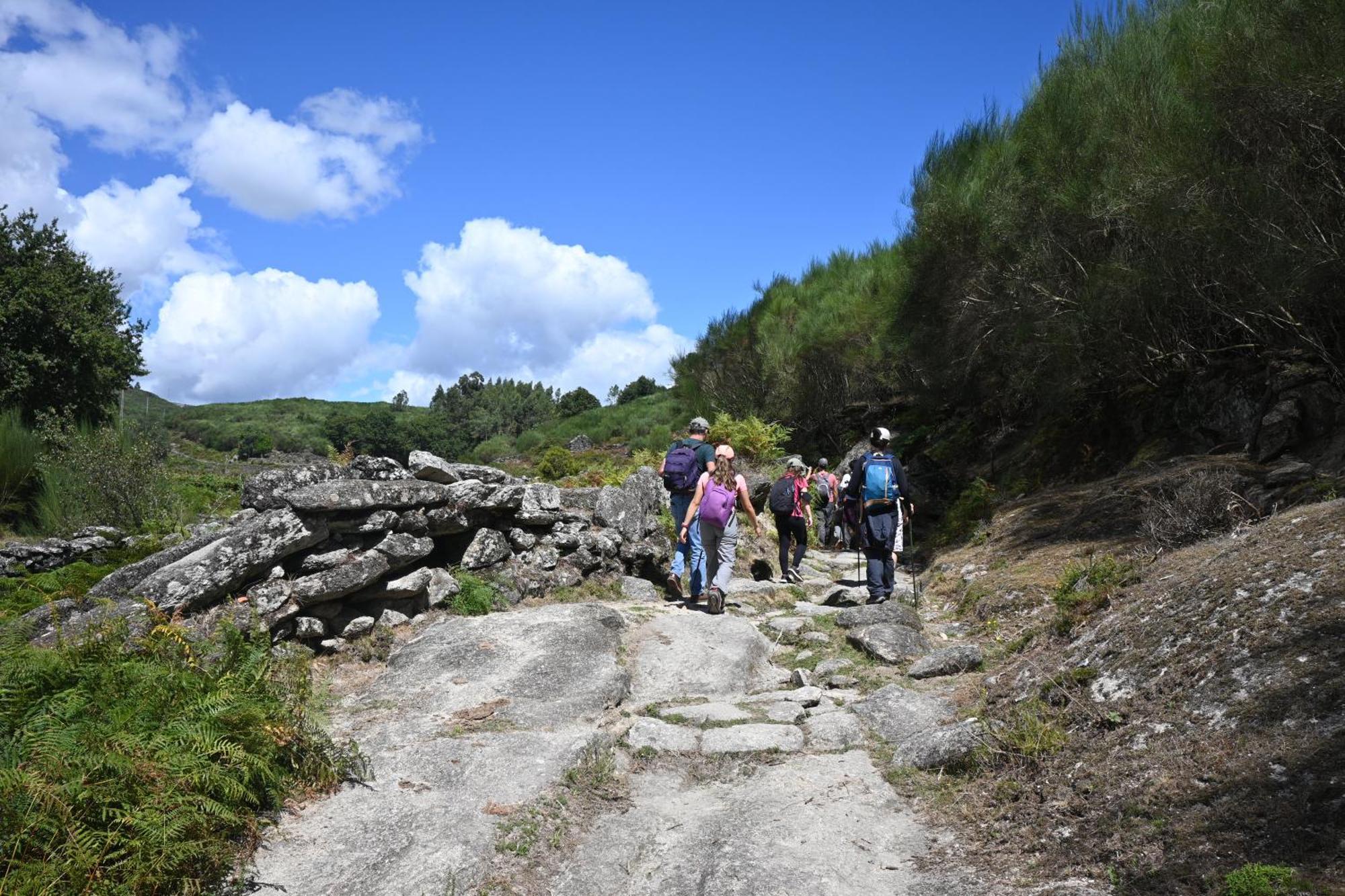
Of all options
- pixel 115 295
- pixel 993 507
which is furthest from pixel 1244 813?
pixel 115 295

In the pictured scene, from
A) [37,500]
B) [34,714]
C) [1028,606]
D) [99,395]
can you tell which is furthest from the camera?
[99,395]

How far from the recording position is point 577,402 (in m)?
68.2

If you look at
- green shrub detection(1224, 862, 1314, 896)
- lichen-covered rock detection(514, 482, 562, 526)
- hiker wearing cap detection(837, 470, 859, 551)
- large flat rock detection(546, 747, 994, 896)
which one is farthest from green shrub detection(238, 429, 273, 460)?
green shrub detection(1224, 862, 1314, 896)

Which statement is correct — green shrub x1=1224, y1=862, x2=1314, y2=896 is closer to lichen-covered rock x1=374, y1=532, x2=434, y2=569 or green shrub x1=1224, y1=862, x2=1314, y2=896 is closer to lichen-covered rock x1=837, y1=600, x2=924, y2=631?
lichen-covered rock x1=837, y1=600, x2=924, y2=631

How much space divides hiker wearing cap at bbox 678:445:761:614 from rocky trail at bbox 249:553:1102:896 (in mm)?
650

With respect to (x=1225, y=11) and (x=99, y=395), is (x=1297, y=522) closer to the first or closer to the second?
(x=1225, y=11)

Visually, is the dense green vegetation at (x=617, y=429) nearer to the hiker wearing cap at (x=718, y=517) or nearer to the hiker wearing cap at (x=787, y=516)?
the hiker wearing cap at (x=787, y=516)

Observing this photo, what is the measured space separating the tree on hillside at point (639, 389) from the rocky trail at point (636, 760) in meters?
55.2

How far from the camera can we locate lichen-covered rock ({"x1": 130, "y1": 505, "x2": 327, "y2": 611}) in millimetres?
6527

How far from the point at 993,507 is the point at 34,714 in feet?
40.2

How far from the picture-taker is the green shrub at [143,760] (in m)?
3.26

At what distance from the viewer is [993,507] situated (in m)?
13.2

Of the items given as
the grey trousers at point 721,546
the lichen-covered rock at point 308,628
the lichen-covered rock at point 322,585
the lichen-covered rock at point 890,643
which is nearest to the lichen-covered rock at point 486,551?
the lichen-covered rock at point 322,585

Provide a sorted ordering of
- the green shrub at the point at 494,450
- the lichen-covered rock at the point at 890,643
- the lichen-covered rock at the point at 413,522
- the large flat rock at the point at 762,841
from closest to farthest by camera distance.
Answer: the large flat rock at the point at 762,841, the lichen-covered rock at the point at 890,643, the lichen-covered rock at the point at 413,522, the green shrub at the point at 494,450
